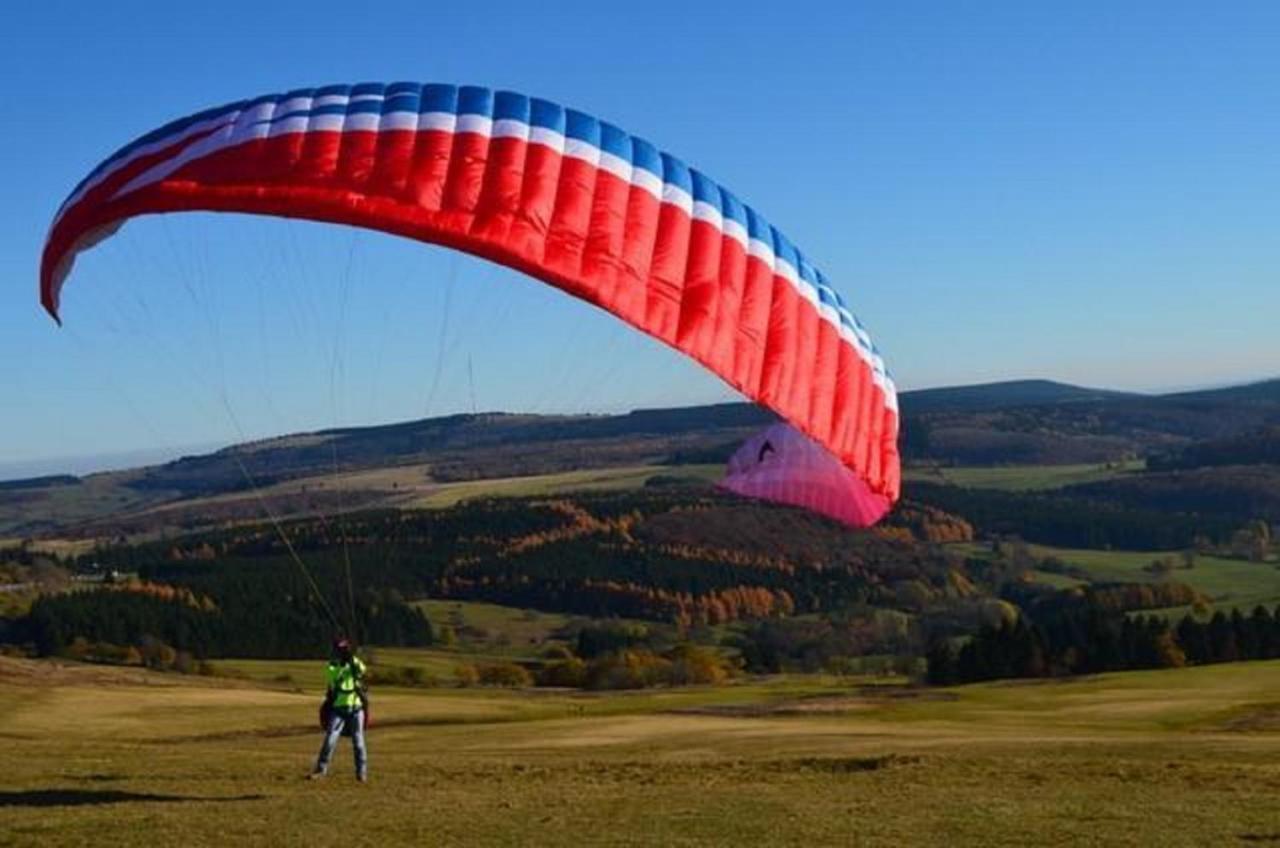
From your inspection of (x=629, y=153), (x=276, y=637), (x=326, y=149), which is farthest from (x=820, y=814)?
(x=276, y=637)

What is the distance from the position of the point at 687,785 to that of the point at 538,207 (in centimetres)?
991

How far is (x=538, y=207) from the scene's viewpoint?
15.2 meters

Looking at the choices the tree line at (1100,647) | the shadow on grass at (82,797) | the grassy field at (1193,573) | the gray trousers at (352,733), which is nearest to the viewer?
the shadow on grass at (82,797)

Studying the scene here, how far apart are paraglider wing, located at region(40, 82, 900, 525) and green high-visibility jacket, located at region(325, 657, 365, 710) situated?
6013 millimetres

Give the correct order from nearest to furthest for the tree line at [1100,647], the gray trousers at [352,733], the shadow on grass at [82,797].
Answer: the shadow on grass at [82,797], the gray trousers at [352,733], the tree line at [1100,647]

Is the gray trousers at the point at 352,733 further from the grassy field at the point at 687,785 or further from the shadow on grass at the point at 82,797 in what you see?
the shadow on grass at the point at 82,797

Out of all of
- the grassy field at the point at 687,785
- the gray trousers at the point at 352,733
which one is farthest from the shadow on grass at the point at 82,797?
the gray trousers at the point at 352,733

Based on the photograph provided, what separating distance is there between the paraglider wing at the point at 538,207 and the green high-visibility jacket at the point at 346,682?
6.01 m

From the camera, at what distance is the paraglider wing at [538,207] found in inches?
582

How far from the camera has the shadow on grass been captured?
1888 centimetres

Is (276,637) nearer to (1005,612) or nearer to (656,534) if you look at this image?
(1005,612)

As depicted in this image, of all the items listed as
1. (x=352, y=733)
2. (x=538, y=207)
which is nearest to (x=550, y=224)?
(x=538, y=207)

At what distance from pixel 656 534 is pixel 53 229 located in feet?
565

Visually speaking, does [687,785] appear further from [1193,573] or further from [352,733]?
[1193,573]
